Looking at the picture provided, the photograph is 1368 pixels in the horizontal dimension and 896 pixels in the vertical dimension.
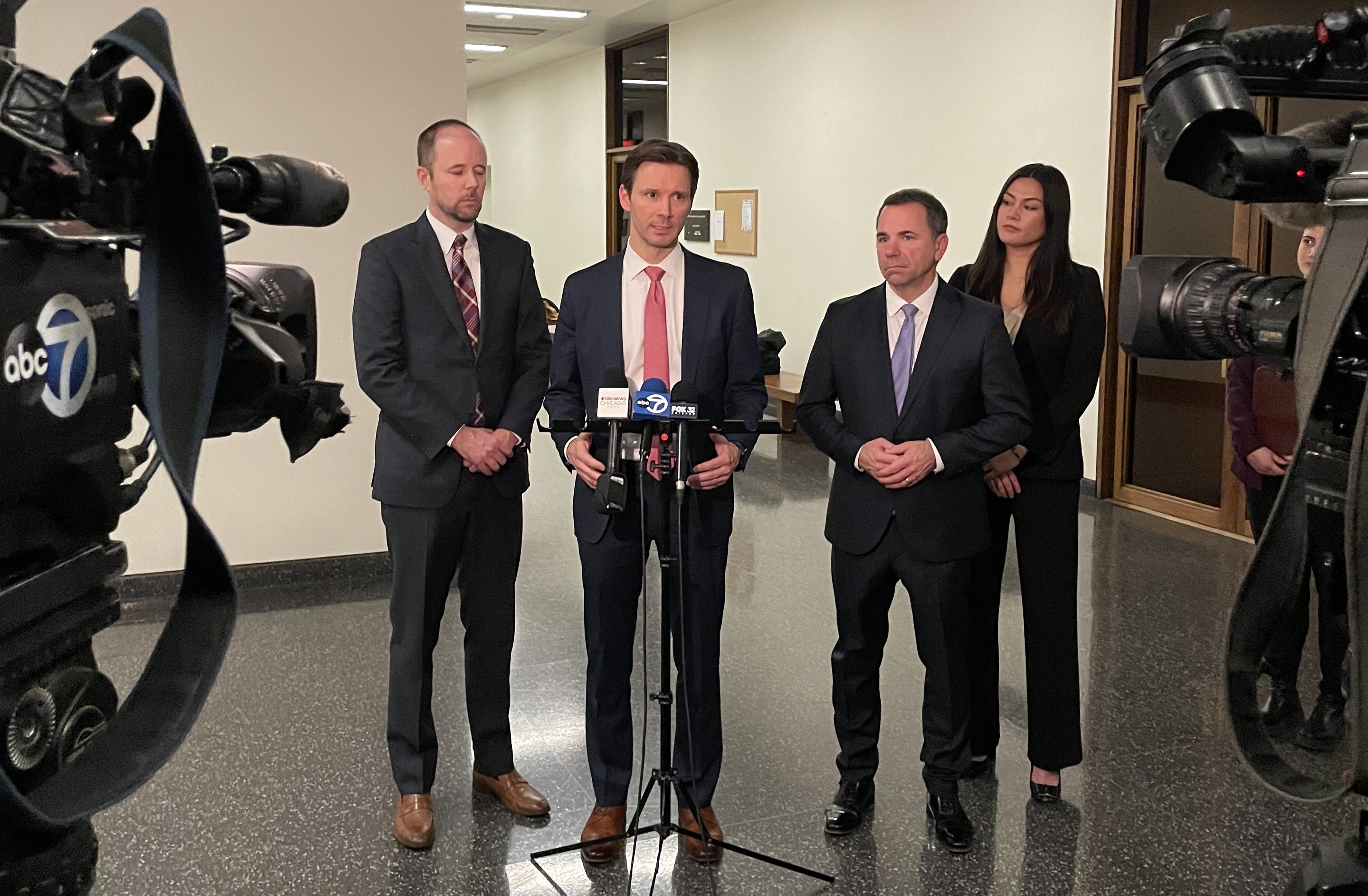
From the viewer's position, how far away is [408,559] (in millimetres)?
3168

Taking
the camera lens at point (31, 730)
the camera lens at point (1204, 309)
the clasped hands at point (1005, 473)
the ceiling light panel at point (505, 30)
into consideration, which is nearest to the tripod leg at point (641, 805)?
the clasped hands at point (1005, 473)

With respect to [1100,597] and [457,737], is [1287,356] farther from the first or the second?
[1100,597]

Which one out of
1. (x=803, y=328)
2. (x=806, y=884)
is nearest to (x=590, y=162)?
(x=803, y=328)

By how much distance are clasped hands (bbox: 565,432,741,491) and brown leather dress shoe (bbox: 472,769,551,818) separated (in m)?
0.85

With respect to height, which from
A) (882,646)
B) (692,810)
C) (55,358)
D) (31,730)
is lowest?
(692,810)

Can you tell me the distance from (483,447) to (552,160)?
1275 cm

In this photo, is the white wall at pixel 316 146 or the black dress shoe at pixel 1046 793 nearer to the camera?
the black dress shoe at pixel 1046 793

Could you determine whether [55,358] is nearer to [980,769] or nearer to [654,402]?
[654,402]

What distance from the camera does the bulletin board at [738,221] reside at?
1106cm

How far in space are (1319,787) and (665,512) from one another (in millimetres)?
1552

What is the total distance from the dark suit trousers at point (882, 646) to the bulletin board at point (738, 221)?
8.22 metres

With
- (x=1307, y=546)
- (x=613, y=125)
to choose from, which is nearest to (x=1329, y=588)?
(x=1307, y=546)

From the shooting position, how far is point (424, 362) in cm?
316

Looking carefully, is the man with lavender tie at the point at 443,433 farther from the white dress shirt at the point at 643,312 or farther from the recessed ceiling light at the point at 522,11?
the recessed ceiling light at the point at 522,11
